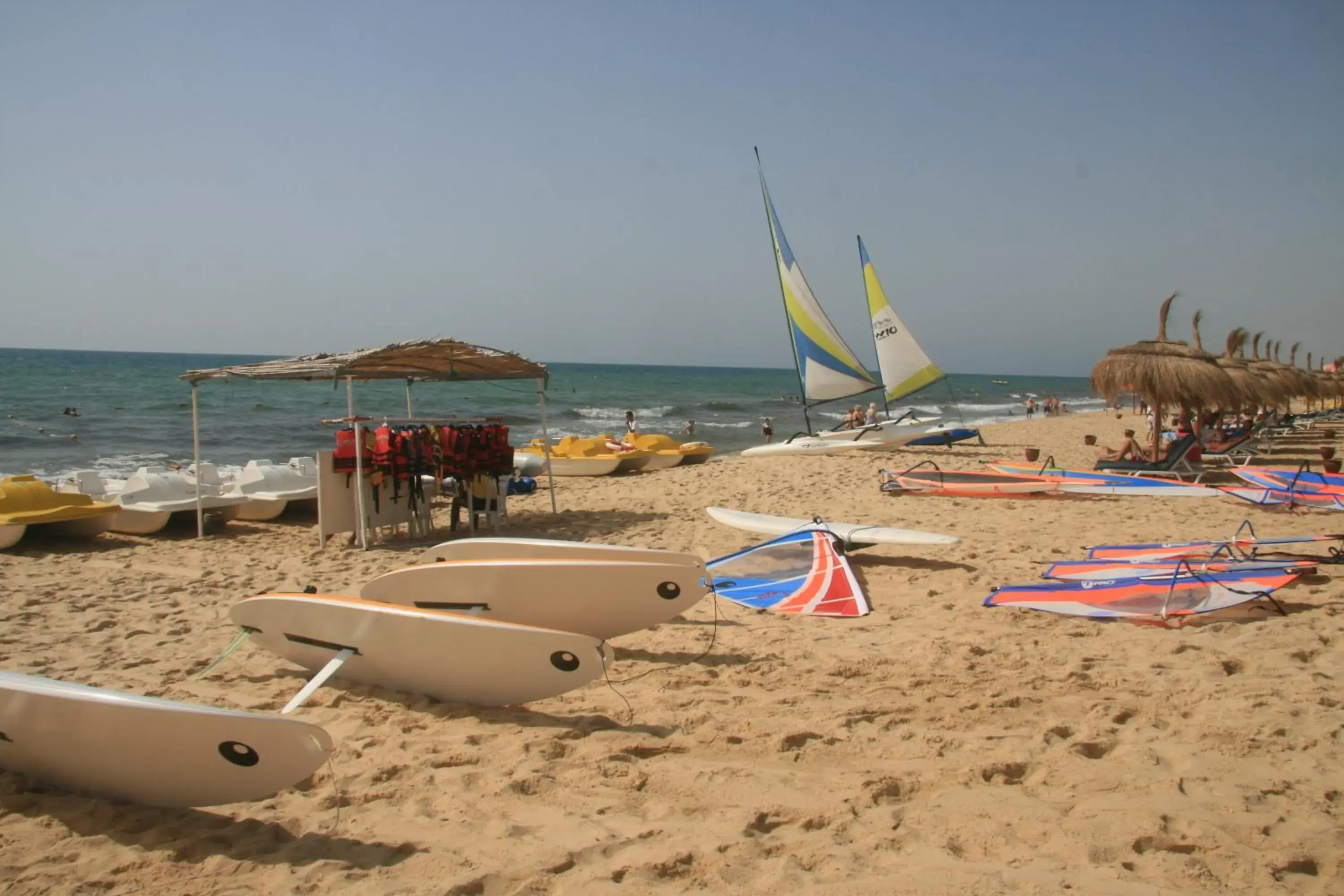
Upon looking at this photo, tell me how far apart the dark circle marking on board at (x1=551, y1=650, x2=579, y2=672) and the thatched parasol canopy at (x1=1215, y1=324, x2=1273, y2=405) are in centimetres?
1235

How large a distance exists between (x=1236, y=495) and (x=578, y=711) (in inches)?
311

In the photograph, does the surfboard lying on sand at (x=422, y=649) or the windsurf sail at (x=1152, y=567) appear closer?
the surfboard lying on sand at (x=422, y=649)

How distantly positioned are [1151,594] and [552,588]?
3.43m

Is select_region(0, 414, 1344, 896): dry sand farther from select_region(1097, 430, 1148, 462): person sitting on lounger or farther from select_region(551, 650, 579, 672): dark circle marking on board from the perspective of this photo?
select_region(1097, 430, 1148, 462): person sitting on lounger

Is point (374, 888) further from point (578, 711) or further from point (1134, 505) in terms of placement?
point (1134, 505)

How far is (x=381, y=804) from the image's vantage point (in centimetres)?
283

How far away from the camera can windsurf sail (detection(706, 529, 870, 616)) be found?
17.4 feet

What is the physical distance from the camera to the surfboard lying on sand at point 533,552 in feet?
14.2

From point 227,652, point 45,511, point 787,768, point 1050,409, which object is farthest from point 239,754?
point 1050,409

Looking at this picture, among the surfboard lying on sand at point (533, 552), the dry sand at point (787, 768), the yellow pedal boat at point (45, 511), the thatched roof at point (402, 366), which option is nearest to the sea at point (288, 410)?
the thatched roof at point (402, 366)

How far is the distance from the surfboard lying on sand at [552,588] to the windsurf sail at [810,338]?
1165 centimetres

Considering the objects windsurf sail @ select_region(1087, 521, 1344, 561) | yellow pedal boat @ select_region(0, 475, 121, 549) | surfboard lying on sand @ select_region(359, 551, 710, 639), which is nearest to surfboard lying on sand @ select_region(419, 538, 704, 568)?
surfboard lying on sand @ select_region(359, 551, 710, 639)

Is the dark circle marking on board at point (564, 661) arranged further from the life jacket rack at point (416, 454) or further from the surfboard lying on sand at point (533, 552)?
the life jacket rack at point (416, 454)

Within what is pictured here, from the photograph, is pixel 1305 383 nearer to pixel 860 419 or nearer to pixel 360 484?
pixel 860 419
